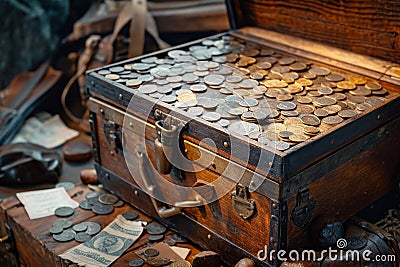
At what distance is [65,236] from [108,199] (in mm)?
217

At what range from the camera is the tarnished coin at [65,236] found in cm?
177

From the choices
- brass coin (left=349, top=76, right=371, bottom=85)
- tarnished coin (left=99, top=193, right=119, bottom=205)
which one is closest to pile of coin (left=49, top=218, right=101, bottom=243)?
tarnished coin (left=99, top=193, right=119, bottom=205)

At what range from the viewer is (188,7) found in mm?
2617

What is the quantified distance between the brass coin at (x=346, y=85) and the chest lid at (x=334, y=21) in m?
0.18

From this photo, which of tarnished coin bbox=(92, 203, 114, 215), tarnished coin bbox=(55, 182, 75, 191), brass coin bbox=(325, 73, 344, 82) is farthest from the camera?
tarnished coin bbox=(55, 182, 75, 191)

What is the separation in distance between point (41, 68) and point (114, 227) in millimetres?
1197

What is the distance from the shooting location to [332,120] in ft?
5.10

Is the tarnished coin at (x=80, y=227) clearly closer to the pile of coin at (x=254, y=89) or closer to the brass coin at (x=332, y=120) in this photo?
the pile of coin at (x=254, y=89)

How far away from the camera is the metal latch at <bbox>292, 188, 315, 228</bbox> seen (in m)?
1.48

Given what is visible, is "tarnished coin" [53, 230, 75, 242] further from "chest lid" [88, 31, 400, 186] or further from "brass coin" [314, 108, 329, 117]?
"brass coin" [314, 108, 329, 117]

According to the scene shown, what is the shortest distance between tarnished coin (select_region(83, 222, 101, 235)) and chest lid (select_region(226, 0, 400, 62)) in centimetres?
84

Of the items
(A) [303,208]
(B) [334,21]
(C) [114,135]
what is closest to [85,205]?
(C) [114,135]

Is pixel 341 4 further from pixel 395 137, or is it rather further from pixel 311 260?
pixel 311 260

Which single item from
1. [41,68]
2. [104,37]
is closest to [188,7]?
[104,37]
